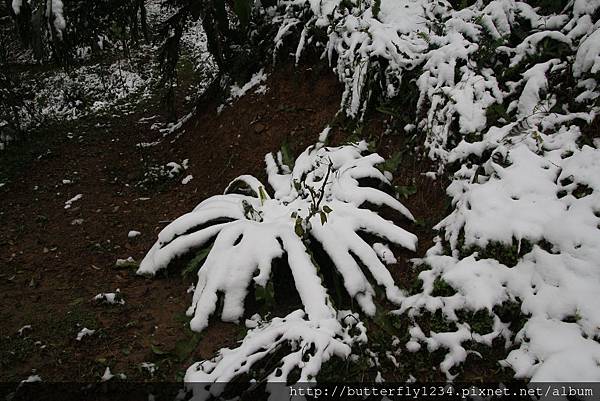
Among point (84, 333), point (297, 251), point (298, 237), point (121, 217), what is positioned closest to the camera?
point (84, 333)

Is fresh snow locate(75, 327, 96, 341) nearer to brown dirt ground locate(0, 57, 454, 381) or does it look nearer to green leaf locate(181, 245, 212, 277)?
brown dirt ground locate(0, 57, 454, 381)

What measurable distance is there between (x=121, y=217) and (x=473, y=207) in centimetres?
472

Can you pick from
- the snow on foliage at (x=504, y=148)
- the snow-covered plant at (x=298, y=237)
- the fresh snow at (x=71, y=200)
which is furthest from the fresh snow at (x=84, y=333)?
the fresh snow at (x=71, y=200)

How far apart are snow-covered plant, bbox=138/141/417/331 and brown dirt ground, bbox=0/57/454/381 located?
253 millimetres

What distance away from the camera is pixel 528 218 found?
3092mm

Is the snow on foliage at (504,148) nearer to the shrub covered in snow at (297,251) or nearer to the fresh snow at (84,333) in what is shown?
the shrub covered in snow at (297,251)

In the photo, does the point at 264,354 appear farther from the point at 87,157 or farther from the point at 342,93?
the point at 87,157

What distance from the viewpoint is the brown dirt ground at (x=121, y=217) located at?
10.6ft

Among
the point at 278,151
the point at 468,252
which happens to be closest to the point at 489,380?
the point at 468,252

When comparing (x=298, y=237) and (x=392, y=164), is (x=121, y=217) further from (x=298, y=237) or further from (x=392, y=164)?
(x=392, y=164)

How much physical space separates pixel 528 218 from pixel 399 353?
1.52 metres

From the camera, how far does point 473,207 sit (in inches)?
134

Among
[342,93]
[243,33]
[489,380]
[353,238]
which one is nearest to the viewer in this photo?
[489,380]

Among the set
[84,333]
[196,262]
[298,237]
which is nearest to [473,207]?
[298,237]
